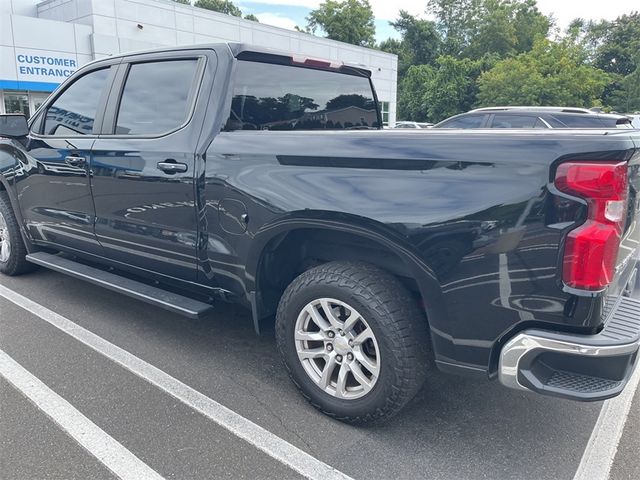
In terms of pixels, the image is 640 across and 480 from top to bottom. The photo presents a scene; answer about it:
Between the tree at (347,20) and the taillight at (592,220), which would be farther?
the tree at (347,20)

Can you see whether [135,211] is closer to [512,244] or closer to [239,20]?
[512,244]

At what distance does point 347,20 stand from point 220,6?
16652 mm

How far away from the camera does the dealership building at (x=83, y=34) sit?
19344mm

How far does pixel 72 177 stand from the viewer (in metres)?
3.94

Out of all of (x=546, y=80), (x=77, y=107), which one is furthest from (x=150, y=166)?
(x=546, y=80)

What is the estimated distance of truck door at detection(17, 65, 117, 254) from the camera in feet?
12.6

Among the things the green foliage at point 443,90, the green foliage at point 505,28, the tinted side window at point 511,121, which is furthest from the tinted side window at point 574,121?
the green foliage at point 505,28

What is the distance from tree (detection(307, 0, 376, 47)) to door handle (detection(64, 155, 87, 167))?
63207 mm

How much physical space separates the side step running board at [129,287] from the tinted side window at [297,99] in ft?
3.72

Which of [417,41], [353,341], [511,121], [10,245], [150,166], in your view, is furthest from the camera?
[417,41]

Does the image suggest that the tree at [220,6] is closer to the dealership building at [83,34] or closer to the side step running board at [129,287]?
the dealership building at [83,34]

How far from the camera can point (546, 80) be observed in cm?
3500

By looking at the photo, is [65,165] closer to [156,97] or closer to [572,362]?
[156,97]

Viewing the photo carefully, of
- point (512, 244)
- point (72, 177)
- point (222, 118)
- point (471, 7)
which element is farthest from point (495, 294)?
point (471, 7)
